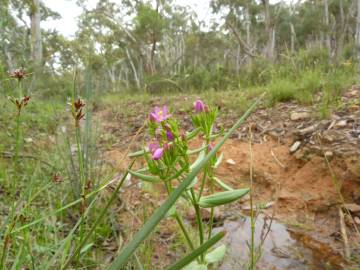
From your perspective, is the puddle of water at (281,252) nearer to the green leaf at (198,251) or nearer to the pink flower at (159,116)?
the pink flower at (159,116)

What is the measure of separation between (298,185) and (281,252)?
771 millimetres

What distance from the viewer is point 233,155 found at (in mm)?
2654

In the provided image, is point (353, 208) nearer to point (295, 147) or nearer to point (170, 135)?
point (295, 147)

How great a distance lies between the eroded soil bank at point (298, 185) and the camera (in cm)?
149

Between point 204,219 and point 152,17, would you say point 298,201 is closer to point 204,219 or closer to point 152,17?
point 204,219

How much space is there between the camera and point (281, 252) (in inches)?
59.4

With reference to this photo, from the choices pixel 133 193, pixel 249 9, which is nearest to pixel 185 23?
pixel 249 9

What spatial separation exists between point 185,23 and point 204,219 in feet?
82.3

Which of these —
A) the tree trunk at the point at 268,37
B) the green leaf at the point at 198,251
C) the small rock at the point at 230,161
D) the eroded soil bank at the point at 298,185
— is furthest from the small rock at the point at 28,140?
the tree trunk at the point at 268,37

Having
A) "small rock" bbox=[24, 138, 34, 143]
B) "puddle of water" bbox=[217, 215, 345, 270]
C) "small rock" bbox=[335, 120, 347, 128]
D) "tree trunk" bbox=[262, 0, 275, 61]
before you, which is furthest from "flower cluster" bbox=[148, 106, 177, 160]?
"tree trunk" bbox=[262, 0, 275, 61]

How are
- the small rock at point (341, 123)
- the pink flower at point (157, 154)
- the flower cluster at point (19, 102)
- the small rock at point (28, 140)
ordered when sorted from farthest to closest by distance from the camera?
1. the small rock at point (28, 140)
2. the small rock at point (341, 123)
3. the pink flower at point (157, 154)
4. the flower cluster at point (19, 102)

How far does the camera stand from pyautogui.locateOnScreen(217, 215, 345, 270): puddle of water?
1.40 metres

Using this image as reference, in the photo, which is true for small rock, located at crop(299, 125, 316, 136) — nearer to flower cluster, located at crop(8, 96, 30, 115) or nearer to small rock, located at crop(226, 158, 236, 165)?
small rock, located at crop(226, 158, 236, 165)

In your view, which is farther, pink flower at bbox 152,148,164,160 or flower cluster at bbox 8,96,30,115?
pink flower at bbox 152,148,164,160
